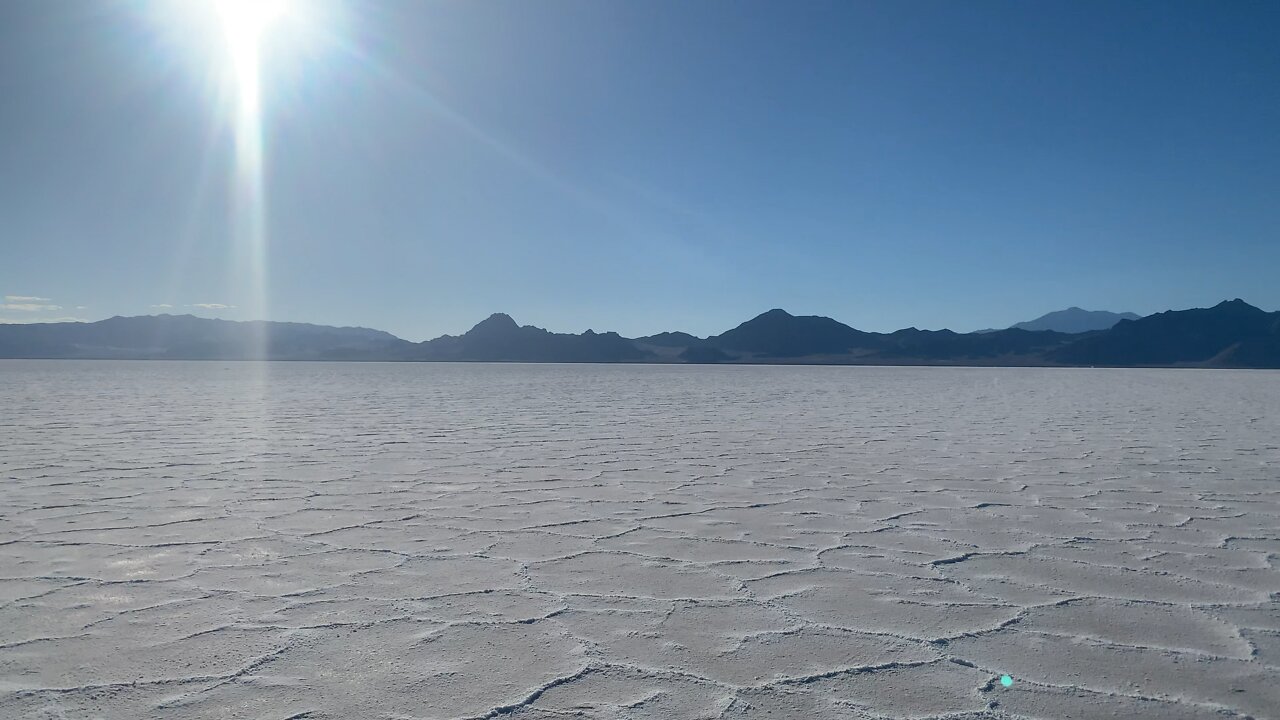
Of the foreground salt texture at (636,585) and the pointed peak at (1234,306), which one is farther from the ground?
the pointed peak at (1234,306)

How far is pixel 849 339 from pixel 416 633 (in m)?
77.6

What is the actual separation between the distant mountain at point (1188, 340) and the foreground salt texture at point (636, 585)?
221 ft

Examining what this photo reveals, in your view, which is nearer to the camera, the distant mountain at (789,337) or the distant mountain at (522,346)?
the distant mountain at (522,346)

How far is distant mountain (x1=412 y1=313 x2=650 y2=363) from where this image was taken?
7144 cm

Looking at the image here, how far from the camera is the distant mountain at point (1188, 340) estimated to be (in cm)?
6247

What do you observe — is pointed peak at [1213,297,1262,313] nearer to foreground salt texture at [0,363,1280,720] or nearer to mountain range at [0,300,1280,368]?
mountain range at [0,300,1280,368]

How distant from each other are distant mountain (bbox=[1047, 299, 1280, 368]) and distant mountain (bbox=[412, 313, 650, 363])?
3769cm

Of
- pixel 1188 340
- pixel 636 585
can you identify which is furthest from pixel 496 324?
pixel 636 585

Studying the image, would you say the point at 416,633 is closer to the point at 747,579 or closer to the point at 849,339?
the point at 747,579

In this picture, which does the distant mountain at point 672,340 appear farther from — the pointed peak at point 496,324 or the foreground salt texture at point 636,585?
the foreground salt texture at point 636,585

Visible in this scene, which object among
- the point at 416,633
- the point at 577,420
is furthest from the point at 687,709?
the point at 577,420

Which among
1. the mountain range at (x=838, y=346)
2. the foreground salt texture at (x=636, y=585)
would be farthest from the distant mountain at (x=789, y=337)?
the foreground salt texture at (x=636, y=585)

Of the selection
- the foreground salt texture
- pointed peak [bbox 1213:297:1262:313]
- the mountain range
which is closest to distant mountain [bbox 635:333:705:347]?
the mountain range

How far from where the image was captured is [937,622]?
2.06 metres
